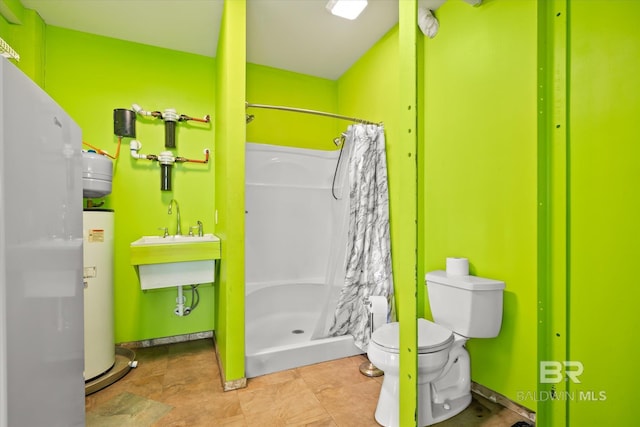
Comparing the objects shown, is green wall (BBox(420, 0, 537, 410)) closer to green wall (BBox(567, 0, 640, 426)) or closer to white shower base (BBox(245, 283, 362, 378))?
green wall (BBox(567, 0, 640, 426))

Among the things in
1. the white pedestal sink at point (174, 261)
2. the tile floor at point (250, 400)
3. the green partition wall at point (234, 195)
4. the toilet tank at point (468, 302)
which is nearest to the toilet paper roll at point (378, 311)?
the tile floor at point (250, 400)

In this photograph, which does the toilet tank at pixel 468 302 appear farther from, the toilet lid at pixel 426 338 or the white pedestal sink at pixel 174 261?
the white pedestal sink at pixel 174 261

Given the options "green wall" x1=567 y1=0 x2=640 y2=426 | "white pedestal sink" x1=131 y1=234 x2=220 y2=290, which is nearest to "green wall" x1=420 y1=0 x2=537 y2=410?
"green wall" x1=567 y1=0 x2=640 y2=426

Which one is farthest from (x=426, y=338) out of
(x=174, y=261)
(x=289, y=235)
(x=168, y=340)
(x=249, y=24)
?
(x=249, y=24)

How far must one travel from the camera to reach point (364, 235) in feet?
7.41

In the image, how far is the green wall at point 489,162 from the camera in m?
1.14

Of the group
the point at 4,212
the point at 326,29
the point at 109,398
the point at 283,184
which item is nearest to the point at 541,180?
the point at 4,212

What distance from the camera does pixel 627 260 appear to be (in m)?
0.94

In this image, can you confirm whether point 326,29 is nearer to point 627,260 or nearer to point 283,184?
point 283,184

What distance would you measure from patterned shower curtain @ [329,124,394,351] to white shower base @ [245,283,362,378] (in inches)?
6.7

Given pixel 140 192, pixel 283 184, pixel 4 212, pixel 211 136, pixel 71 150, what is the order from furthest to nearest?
pixel 283 184, pixel 211 136, pixel 140 192, pixel 71 150, pixel 4 212

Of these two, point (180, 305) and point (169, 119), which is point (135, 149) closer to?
point (169, 119)

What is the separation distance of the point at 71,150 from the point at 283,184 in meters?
2.03

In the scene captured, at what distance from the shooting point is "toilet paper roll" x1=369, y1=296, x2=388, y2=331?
197 centimetres
